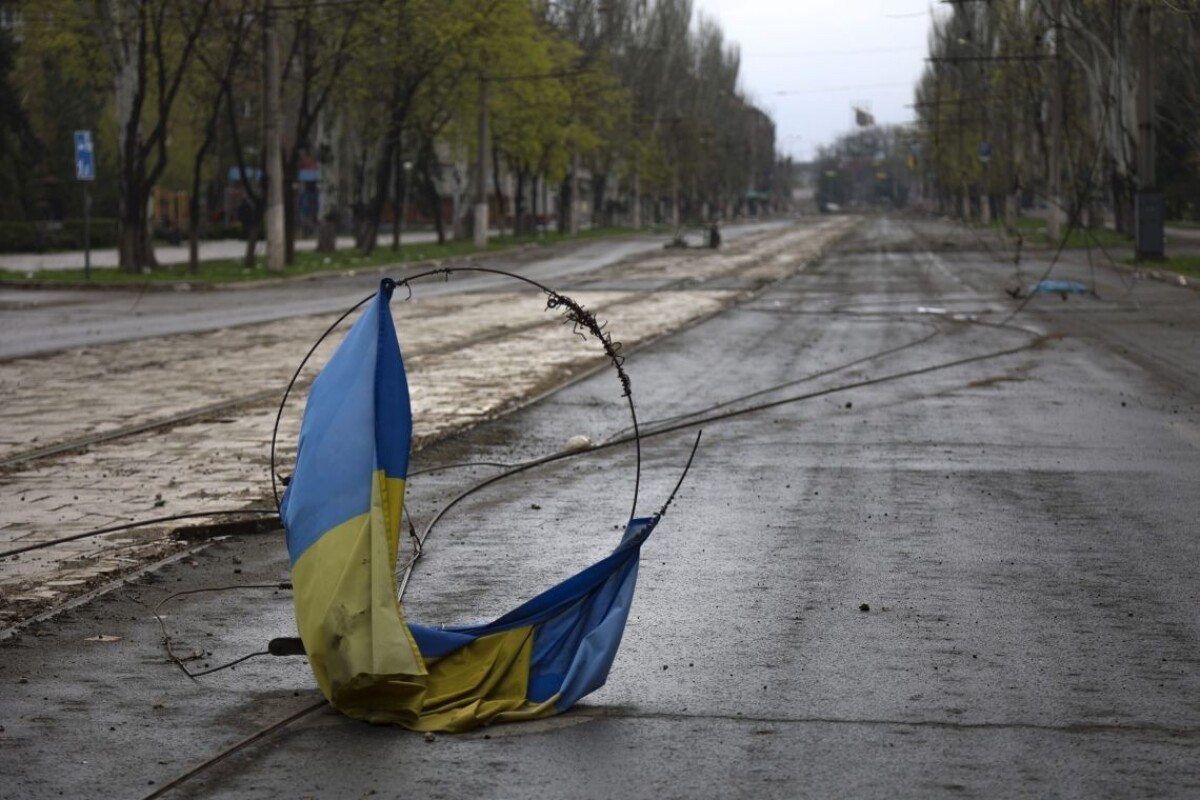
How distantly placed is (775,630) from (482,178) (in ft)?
171

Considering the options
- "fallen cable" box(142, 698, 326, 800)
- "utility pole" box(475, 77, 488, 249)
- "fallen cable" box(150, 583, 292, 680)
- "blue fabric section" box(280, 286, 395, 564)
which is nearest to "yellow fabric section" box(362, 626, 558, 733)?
"fallen cable" box(142, 698, 326, 800)

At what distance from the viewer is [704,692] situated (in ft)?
19.0

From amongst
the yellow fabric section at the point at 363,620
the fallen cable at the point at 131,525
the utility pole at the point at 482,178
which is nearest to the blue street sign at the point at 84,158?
the utility pole at the point at 482,178

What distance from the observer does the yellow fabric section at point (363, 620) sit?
A: 17.3ft

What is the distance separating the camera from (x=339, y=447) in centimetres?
546

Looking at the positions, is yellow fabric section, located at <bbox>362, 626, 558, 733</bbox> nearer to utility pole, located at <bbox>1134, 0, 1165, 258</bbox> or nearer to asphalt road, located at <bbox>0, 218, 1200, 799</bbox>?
asphalt road, located at <bbox>0, 218, 1200, 799</bbox>

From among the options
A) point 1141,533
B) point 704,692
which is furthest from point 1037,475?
point 704,692

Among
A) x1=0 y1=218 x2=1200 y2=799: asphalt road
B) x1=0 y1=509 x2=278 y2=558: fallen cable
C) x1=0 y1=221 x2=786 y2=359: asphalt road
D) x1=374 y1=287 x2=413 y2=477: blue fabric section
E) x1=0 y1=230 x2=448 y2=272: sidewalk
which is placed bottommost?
x1=0 y1=218 x2=1200 y2=799: asphalt road

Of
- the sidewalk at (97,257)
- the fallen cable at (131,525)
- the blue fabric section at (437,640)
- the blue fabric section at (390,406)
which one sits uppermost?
the sidewalk at (97,257)

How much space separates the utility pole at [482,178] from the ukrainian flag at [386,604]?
5084cm

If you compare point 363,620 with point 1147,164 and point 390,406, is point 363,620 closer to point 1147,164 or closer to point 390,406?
point 390,406

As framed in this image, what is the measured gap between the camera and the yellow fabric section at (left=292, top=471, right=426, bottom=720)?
5285 mm

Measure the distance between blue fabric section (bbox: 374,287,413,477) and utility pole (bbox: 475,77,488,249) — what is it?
50792mm

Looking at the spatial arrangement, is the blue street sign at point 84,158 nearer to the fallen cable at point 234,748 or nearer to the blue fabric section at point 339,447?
the blue fabric section at point 339,447
